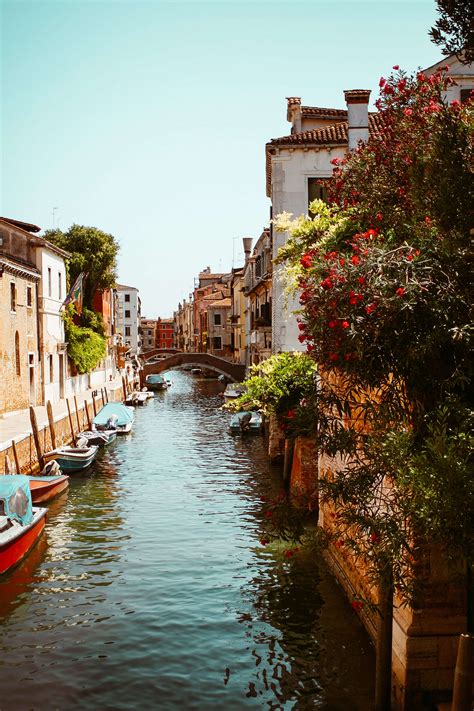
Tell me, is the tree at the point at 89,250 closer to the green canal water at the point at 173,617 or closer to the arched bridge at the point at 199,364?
the arched bridge at the point at 199,364

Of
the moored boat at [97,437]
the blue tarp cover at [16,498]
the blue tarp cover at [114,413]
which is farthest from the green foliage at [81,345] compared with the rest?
the blue tarp cover at [16,498]

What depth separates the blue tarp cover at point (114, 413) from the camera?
26734mm

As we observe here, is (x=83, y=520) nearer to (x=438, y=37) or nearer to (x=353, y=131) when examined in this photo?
(x=353, y=131)

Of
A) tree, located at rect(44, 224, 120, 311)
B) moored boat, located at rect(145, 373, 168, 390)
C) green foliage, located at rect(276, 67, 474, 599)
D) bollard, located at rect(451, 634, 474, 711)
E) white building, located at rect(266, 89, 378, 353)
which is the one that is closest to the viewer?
green foliage, located at rect(276, 67, 474, 599)

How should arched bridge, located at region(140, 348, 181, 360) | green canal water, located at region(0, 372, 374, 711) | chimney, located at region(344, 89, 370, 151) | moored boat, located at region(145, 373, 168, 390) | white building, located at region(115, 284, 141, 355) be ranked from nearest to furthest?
green canal water, located at region(0, 372, 374, 711), chimney, located at region(344, 89, 370, 151), moored boat, located at region(145, 373, 168, 390), arched bridge, located at region(140, 348, 181, 360), white building, located at region(115, 284, 141, 355)

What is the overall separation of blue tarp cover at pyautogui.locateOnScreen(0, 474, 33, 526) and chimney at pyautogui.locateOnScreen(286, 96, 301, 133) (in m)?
14.9

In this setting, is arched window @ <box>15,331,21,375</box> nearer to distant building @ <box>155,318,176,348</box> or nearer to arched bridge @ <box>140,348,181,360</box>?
arched bridge @ <box>140,348,181,360</box>

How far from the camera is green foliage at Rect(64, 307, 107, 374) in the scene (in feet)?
108

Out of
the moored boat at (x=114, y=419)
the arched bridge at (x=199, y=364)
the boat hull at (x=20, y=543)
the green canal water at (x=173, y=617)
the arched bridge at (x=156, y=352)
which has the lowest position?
the green canal water at (x=173, y=617)

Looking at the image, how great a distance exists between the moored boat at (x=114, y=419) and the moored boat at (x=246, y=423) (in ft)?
13.1

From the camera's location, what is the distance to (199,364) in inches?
2192

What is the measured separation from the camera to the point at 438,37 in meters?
4.98

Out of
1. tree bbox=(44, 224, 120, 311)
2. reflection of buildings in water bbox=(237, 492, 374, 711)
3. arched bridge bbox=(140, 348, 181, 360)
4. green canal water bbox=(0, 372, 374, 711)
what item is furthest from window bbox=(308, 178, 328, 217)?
arched bridge bbox=(140, 348, 181, 360)

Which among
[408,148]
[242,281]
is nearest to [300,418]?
[408,148]
